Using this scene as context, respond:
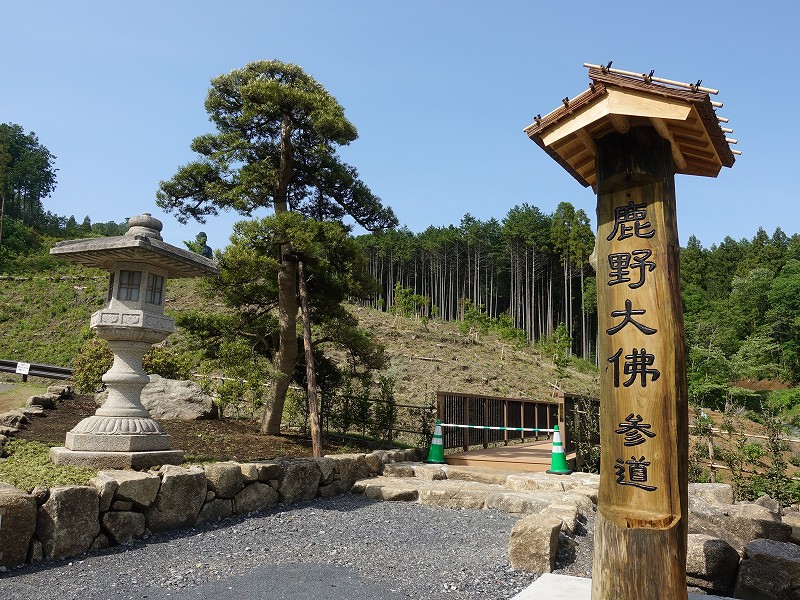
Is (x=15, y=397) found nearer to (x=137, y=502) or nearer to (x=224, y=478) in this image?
(x=224, y=478)

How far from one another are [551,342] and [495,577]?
34.6 metres

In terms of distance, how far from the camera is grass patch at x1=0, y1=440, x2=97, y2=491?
4641mm

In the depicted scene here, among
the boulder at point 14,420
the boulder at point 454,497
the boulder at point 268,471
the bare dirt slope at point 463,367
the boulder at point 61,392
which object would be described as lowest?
the boulder at point 454,497

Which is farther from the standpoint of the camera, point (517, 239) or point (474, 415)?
point (517, 239)

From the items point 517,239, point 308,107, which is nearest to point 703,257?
point 517,239

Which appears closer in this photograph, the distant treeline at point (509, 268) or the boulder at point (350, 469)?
the boulder at point (350, 469)

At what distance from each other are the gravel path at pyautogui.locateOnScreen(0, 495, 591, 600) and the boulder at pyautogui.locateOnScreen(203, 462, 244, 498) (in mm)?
324

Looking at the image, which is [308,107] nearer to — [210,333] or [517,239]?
[210,333]

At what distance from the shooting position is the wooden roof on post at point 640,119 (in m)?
3.15

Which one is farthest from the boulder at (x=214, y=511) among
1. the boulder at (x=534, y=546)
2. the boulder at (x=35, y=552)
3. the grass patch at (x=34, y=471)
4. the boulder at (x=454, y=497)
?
the boulder at (x=534, y=546)

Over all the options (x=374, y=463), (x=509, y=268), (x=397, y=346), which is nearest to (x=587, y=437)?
(x=374, y=463)

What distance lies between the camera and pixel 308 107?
948cm

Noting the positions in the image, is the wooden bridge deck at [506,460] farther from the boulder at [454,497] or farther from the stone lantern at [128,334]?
the stone lantern at [128,334]

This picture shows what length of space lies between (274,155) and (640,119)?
8.00 m
